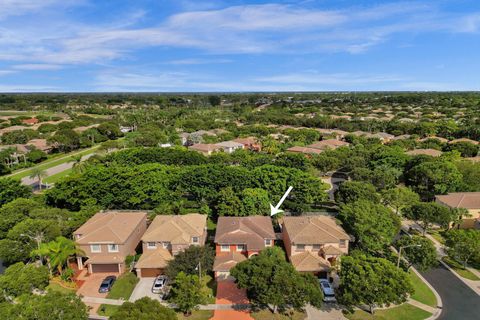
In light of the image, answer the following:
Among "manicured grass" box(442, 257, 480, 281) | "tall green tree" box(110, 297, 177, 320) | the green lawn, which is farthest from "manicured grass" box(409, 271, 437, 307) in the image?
the green lawn

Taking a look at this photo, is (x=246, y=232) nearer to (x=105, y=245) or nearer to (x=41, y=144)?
(x=105, y=245)

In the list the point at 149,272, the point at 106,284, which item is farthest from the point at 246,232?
the point at 106,284

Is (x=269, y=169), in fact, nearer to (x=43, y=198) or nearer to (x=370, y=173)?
(x=370, y=173)

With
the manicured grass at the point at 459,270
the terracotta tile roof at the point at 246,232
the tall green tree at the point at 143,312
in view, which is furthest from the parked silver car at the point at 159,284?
the manicured grass at the point at 459,270

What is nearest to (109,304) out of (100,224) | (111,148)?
(100,224)

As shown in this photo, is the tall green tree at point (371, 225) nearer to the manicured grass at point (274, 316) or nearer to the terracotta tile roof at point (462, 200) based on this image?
the manicured grass at point (274, 316)

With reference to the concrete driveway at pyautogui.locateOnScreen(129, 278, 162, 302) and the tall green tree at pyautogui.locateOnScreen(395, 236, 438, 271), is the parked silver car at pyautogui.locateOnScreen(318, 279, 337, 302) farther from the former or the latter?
the concrete driveway at pyautogui.locateOnScreen(129, 278, 162, 302)
